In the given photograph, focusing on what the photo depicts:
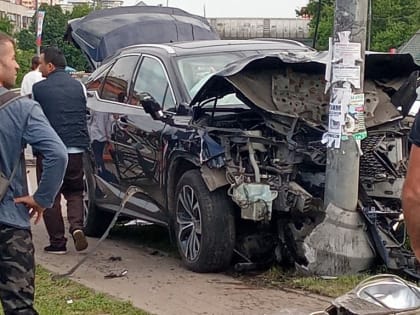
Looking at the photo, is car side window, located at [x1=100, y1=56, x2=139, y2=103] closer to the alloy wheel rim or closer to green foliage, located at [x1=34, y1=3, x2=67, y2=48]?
the alloy wheel rim

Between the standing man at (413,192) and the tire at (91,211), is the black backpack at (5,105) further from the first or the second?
the tire at (91,211)

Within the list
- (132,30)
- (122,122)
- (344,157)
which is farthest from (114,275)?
(132,30)

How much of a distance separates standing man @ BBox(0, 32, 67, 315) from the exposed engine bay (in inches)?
92.5

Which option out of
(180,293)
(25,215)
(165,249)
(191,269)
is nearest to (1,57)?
(25,215)

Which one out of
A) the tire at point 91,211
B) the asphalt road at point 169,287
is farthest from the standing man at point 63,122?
the tire at point 91,211

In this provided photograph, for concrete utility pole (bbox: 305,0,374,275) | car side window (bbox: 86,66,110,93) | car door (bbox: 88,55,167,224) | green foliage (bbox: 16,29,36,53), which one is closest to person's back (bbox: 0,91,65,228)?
concrete utility pole (bbox: 305,0,374,275)

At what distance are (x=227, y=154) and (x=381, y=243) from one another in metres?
1.31

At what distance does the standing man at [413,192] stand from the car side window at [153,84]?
199 inches

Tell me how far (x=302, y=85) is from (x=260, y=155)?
0.65 m

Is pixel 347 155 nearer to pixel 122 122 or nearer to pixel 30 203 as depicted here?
pixel 122 122

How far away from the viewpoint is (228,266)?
25.5 ft

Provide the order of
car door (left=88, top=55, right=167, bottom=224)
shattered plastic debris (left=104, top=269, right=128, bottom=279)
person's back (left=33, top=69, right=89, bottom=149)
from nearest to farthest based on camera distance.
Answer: shattered plastic debris (left=104, top=269, right=128, bottom=279), car door (left=88, top=55, right=167, bottom=224), person's back (left=33, top=69, right=89, bottom=149)

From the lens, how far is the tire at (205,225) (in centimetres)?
747

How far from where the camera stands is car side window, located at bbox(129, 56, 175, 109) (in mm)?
8398
